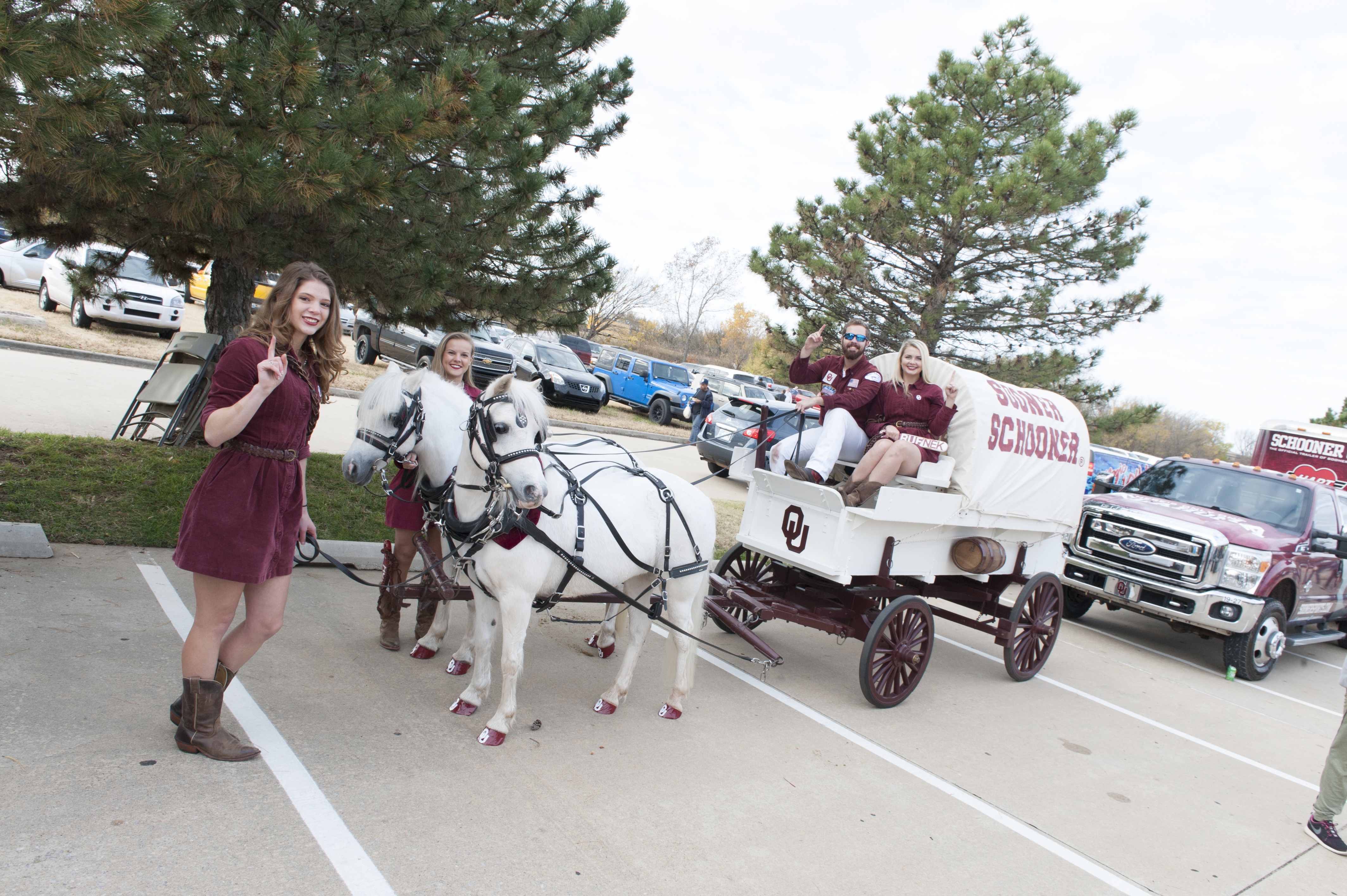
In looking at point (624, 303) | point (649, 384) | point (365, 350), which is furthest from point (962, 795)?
point (624, 303)

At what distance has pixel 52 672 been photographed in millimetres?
3941

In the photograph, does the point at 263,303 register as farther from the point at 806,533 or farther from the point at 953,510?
the point at 953,510

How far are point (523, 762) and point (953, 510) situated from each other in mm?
3570

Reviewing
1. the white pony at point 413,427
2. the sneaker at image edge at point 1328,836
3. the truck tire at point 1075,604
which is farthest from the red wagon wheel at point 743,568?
the truck tire at point 1075,604

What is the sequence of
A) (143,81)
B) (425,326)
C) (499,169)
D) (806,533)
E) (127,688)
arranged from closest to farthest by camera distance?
(127,688), (143,81), (806,533), (499,169), (425,326)

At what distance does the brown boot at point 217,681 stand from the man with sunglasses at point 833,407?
12.4 feet

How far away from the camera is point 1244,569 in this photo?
795 centimetres

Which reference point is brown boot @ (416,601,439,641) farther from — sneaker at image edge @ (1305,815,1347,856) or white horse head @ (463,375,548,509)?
sneaker at image edge @ (1305,815,1347,856)

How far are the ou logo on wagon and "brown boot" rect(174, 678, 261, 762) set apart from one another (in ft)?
11.7

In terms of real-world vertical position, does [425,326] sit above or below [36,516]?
above

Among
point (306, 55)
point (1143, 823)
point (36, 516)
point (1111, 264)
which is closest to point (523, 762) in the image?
point (1143, 823)

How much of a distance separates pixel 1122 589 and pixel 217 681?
28.0 ft

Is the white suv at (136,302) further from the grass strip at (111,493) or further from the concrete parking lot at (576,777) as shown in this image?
the concrete parking lot at (576,777)

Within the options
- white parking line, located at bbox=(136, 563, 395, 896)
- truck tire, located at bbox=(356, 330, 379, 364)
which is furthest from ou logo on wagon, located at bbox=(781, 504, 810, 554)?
truck tire, located at bbox=(356, 330, 379, 364)
